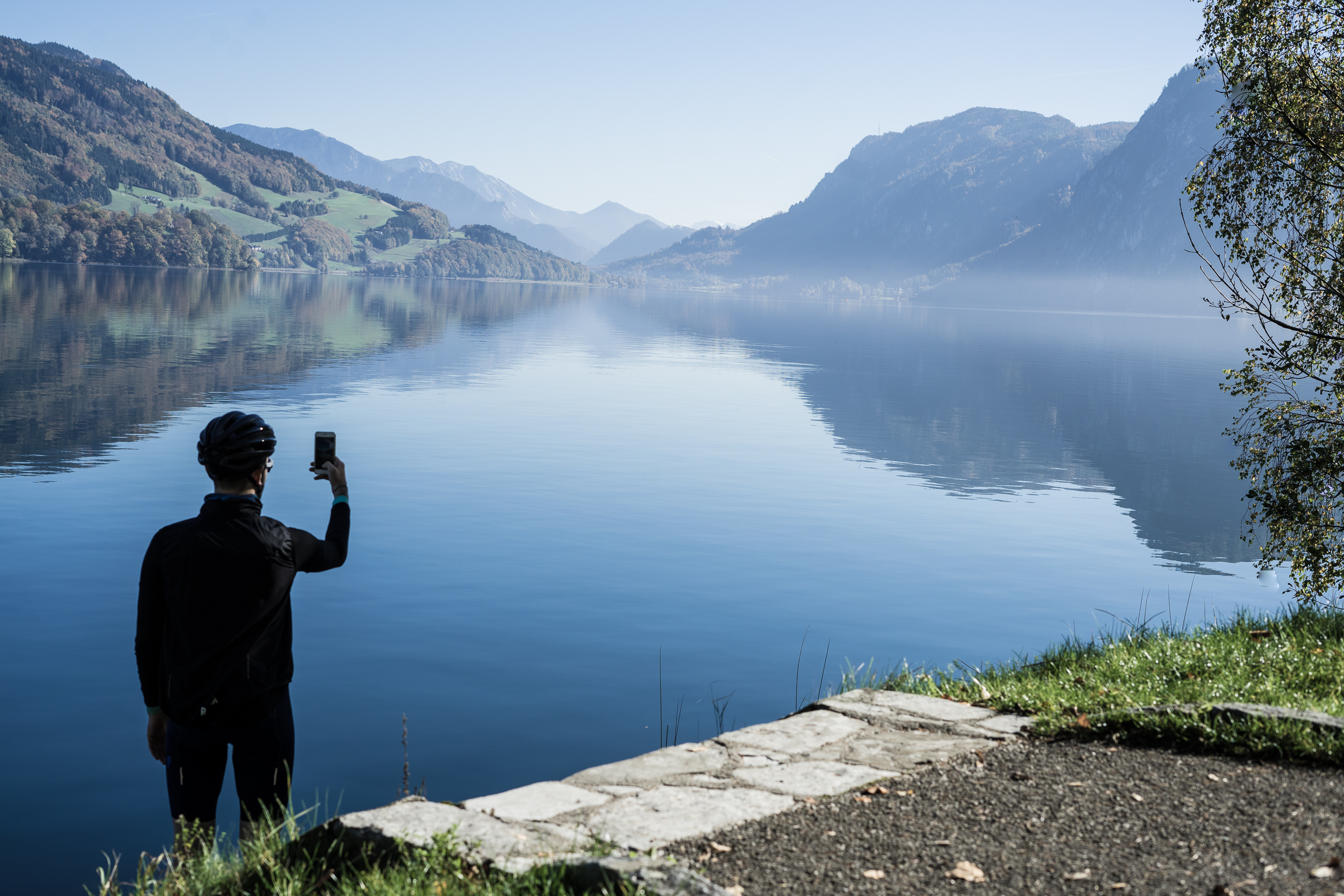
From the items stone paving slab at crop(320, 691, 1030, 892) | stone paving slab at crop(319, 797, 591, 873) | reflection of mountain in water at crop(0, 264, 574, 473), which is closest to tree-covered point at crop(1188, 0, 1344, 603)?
stone paving slab at crop(320, 691, 1030, 892)

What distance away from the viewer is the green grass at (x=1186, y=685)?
22.3 feet

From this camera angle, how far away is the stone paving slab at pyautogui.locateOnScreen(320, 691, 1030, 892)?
5398 mm

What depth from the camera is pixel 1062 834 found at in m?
5.43

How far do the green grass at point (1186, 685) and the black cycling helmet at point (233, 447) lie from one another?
565cm

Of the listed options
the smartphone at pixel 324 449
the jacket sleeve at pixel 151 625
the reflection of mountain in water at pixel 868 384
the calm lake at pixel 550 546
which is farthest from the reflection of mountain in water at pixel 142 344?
the jacket sleeve at pixel 151 625

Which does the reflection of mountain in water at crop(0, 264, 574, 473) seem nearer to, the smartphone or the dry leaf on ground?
the smartphone

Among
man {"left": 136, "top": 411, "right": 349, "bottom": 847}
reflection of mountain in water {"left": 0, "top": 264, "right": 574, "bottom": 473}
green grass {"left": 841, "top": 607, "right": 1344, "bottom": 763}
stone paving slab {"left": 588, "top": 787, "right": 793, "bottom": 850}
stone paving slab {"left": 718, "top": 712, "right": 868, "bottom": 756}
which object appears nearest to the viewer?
man {"left": 136, "top": 411, "right": 349, "bottom": 847}

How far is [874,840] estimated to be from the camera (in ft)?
17.8

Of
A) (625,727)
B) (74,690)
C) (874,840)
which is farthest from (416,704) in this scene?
(874,840)

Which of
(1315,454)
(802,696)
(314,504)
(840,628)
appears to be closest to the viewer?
(802,696)

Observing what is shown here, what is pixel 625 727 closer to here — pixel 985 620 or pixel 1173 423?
pixel 985 620

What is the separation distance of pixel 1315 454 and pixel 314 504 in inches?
714

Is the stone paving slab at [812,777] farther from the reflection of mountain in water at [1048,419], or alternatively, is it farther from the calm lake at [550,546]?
the reflection of mountain in water at [1048,419]

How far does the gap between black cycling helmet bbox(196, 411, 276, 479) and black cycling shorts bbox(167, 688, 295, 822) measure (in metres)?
1.24
